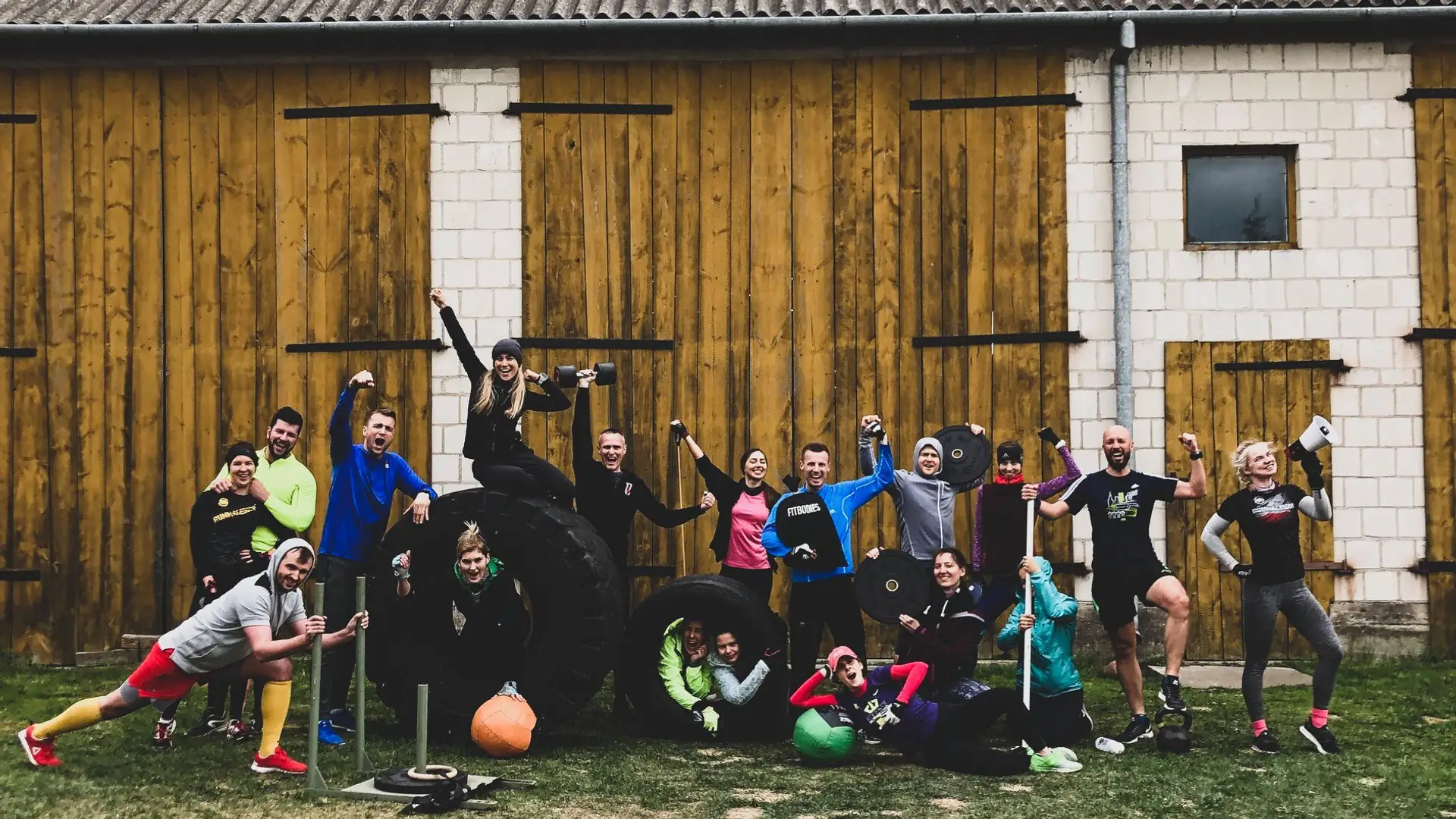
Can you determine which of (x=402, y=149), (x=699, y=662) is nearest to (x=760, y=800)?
(x=699, y=662)

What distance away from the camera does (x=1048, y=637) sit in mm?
7227

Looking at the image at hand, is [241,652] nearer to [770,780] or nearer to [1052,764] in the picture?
[770,780]

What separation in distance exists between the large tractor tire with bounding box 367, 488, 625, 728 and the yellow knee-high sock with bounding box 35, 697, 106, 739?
1.35 meters

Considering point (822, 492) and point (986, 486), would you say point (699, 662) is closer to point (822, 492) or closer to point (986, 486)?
point (822, 492)

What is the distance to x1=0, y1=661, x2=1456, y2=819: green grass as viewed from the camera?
5738 millimetres

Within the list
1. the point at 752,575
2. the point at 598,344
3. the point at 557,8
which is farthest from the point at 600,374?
the point at 557,8

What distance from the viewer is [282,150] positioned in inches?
381

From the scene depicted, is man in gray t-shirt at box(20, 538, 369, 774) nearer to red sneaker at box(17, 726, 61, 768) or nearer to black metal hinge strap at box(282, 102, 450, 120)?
red sneaker at box(17, 726, 61, 768)

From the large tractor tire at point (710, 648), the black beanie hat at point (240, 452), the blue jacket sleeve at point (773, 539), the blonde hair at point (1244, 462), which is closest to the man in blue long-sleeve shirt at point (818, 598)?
the blue jacket sleeve at point (773, 539)

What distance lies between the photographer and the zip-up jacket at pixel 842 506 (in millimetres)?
7523

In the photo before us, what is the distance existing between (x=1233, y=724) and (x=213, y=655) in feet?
16.0

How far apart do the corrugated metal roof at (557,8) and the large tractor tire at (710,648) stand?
13.1ft

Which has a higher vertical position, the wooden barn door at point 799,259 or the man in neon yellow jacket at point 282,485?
the wooden barn door at point 799,259

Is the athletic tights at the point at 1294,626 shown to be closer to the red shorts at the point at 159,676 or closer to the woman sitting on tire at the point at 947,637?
the woman sitting on tire at the point at 947,637
